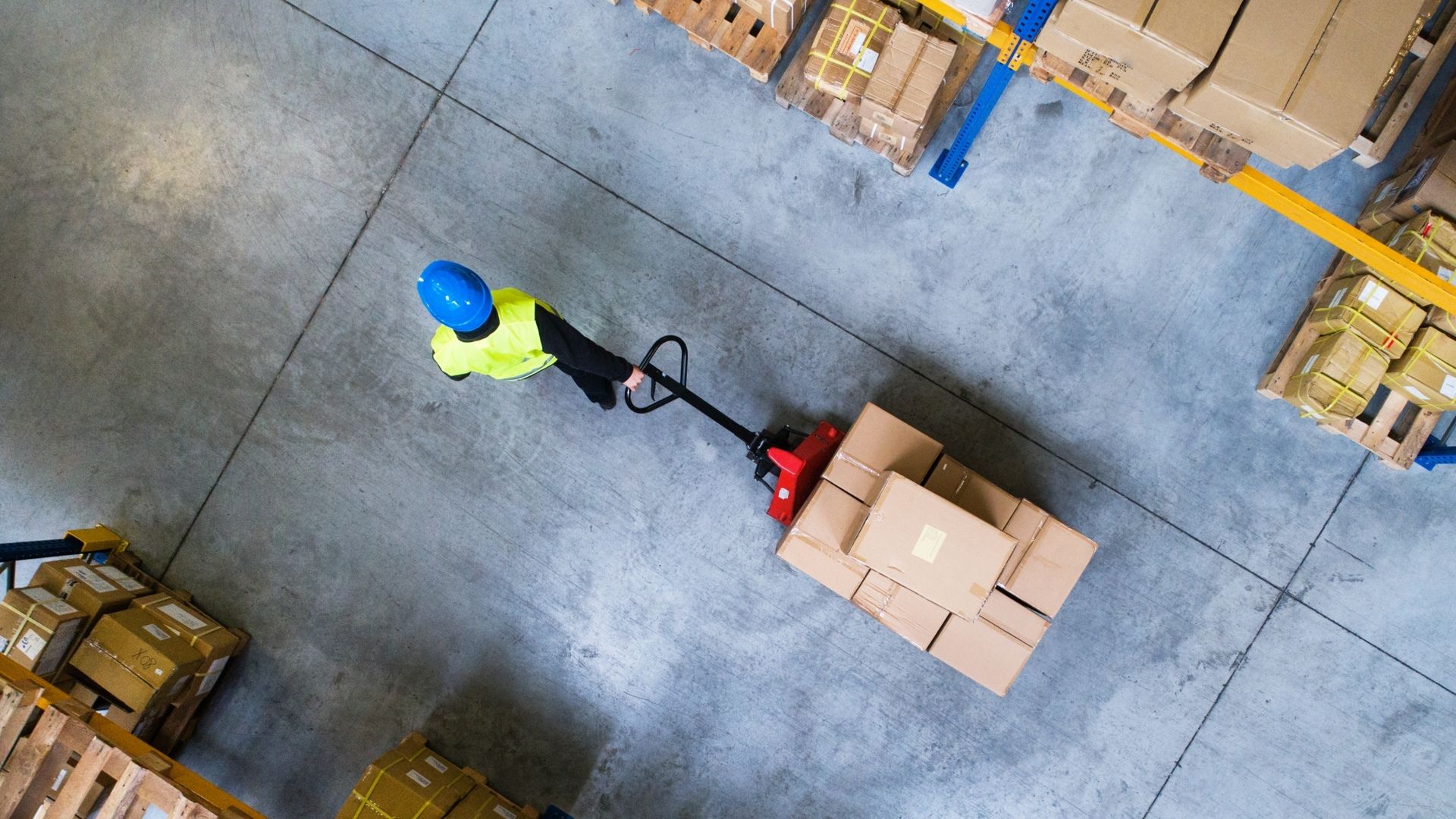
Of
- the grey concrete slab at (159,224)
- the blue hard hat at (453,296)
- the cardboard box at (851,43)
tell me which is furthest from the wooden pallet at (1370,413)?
the grey concrete slab at (159,224)

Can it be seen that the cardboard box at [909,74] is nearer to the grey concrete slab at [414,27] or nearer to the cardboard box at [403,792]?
the grey concrete slab at [414,27]

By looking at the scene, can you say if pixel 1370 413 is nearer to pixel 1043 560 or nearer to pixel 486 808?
pixel 1043 560

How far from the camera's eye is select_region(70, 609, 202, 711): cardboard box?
13.2ft

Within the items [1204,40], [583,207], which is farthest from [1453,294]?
[583,207]

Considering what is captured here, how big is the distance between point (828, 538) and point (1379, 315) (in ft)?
10.5

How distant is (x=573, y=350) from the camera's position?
3.56m

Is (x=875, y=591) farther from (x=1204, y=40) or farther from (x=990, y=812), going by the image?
(x=1204, y=40)

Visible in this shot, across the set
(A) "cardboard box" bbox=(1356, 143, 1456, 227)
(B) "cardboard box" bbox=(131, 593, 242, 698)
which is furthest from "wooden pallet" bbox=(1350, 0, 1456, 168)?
(B) "cardboard box" bbox=(131, 593, 242, 698)

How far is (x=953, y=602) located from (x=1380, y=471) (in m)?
2.96

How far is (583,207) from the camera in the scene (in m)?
4.65

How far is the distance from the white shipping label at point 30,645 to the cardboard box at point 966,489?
4604mm

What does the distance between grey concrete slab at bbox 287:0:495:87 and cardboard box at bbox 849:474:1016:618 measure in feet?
12.2

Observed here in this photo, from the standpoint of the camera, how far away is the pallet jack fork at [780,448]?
12.5ft

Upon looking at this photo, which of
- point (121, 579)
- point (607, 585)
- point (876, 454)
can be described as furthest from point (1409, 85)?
point (121, 579)
